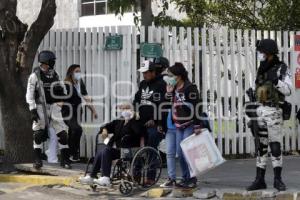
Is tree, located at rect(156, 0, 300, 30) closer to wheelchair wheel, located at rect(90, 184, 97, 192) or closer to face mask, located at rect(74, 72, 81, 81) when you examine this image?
face mask, located at rect(74, 72, 81, 81)

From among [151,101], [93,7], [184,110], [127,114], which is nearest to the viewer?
[184,110]

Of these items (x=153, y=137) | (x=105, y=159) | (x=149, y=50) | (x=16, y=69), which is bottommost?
(x=105, y=159)

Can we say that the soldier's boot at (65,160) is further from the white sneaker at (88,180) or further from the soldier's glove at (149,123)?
the soldier's glove at (149,123)

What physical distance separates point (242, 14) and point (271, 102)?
7.80 meters

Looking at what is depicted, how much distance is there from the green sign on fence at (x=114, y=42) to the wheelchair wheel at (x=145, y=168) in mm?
3229

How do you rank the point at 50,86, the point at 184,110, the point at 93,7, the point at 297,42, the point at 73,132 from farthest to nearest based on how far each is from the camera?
1. the point at 93,7
2. the point at 297,42
3. the point at 73,132
4. the point at 50,86
5. the point at 184,110

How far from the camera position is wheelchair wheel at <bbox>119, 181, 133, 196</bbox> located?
346 inches

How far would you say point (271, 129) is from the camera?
8.44 meters

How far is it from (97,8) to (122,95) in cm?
1802

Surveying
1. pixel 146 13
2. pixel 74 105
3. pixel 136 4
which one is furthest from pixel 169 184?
pixel 136 4

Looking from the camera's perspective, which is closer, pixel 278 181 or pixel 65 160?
pixel 278 181

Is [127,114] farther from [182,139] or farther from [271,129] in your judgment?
[271,129]

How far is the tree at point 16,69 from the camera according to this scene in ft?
35.9

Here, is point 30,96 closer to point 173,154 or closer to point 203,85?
point 173,154
